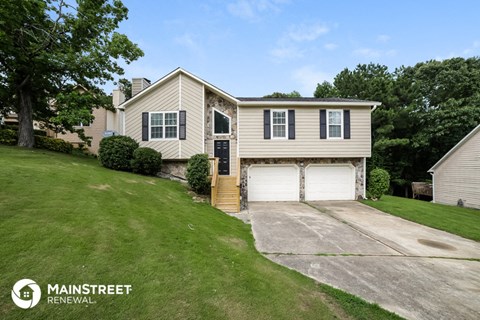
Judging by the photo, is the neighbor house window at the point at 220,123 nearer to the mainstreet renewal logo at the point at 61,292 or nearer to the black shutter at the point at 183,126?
the black shutter at the point at 183,126

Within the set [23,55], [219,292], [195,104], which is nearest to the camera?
[219,292]

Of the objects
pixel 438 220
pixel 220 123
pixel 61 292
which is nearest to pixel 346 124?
pixel 438 220

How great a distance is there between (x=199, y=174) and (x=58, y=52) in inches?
397

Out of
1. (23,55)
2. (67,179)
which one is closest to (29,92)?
(23,55)

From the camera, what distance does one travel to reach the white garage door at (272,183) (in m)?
12.6

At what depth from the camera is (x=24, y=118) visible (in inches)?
508

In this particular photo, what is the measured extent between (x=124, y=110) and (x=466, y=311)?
48.6 feet

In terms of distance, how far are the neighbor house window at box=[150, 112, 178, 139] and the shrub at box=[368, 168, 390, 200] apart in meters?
11.5

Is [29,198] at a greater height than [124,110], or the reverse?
[124,110]

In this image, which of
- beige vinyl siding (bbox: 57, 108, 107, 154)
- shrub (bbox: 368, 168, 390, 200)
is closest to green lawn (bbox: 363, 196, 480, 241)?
shrub (bbox: 368, 168, 390, 200)

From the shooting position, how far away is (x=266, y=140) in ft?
40.3

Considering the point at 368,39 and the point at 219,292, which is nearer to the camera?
the point at 219,292

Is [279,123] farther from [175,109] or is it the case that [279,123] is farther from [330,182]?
[175,109]

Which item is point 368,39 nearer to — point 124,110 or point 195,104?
point 195,104
